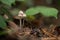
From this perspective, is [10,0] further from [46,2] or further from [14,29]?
[46,2]

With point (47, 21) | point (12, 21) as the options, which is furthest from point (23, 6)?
point (12, 21)

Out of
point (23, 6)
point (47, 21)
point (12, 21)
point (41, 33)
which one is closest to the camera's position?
point (41, 33)

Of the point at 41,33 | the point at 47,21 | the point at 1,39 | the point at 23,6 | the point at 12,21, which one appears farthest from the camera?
the point at 23,6

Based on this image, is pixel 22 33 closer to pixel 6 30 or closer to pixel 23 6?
pixel 6 30

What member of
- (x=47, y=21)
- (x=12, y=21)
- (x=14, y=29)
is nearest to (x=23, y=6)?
(x=47, y=21)

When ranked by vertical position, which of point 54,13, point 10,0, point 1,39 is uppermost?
point 10,0

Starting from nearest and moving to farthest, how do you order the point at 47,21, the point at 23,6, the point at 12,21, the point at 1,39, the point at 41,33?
1. the point at 1,39
2. the point at 41,33
3. the point at 12,21
4. the point at 47,21
5. the point at 23,6

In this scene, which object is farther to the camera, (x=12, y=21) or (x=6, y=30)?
(x=12, y=21)

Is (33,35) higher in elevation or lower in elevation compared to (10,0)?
lower

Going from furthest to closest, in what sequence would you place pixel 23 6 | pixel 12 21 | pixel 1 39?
pixel 23 6 → pixel 12 21 → pixel 1 39
